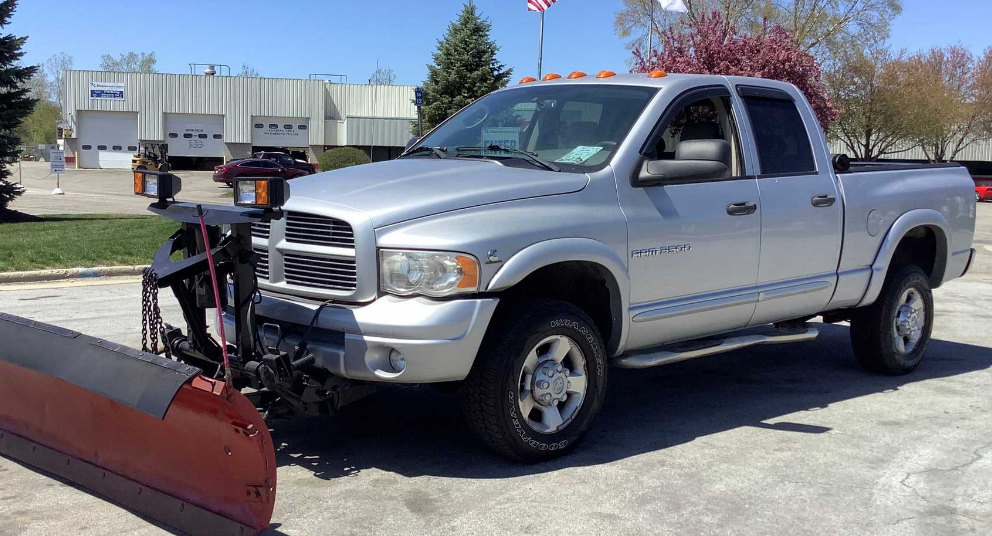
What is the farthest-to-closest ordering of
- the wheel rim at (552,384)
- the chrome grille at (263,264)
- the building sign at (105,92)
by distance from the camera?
the building sign at (105,92) → the chrome grille at (263,264) → the wheel rim at (552,384)

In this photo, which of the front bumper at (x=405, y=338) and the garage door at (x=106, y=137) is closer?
the front bumper at (x=405, y=338)

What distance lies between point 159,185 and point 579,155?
7.32 feet

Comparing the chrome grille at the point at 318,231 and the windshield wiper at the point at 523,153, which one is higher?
the windshield wiper at the point at 523,153

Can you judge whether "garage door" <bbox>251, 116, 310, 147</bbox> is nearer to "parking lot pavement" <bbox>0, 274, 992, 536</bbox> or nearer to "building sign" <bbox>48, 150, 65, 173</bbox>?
"building sign" <bbox>48, 150, 65, 173</bbox>

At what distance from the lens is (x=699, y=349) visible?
562 cm

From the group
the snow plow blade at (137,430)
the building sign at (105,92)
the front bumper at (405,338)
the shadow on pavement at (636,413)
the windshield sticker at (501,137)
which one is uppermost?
the building sign at (105,92)

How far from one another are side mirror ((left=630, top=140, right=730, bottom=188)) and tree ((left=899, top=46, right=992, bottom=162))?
4831 centimetres

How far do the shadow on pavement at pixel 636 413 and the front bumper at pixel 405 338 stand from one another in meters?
0.65

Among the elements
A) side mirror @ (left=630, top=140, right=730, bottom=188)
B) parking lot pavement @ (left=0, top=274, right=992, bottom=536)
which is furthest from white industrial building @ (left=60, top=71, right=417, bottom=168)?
side mirror @ (left=630, top=140, right=730, bottom=188)

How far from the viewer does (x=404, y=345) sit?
4328 millimetres

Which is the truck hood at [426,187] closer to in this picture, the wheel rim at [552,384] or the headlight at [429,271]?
the headlight at [429,271]

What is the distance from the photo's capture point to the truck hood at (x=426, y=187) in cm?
454

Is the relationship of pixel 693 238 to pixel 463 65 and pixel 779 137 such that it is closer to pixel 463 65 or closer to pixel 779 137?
pixel 779 137

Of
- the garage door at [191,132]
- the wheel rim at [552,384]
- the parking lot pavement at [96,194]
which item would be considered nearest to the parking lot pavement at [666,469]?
the wheel rim at [552,384]
